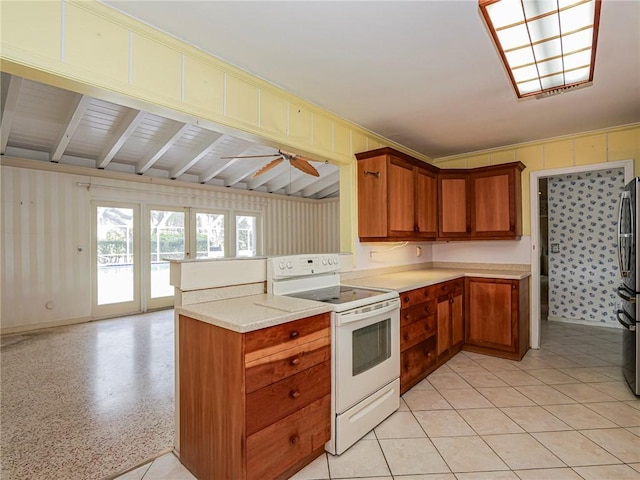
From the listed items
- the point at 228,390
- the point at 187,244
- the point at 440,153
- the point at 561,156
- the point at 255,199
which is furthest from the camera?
the point at 255,199

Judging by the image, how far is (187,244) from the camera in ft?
21.3

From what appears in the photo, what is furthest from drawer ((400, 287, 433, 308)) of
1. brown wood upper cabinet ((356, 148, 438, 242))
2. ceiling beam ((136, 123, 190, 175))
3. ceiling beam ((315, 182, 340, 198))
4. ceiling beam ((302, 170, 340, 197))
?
ceiling beam ((315, 182, 340, 198))

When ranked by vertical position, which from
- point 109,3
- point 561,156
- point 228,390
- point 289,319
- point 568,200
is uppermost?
point 109,3

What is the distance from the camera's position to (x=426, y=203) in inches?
144

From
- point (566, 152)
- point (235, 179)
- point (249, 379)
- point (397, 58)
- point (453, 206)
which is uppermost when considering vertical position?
point (235, 179)

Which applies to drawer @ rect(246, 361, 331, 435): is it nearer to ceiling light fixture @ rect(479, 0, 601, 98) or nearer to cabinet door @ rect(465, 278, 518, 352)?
ceiling light fixture @ rect(479, 0, 601, 98)

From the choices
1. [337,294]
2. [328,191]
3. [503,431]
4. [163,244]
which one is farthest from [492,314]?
[328,191]

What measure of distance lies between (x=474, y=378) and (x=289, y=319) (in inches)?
87.2

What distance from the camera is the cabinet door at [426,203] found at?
11.5ft

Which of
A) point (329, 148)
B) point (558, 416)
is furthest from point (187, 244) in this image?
point (558, 416)

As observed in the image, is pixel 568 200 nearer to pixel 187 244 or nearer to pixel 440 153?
pixel 440 153

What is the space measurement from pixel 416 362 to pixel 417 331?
0.88ft

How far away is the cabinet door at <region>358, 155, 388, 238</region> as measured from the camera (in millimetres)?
3049

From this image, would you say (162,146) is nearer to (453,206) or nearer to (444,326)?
(453,206)
